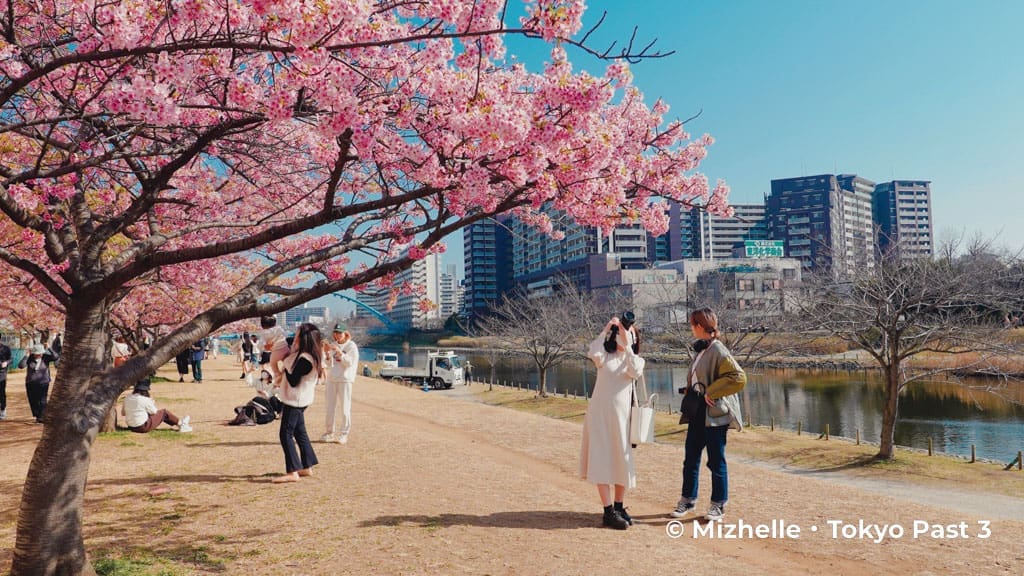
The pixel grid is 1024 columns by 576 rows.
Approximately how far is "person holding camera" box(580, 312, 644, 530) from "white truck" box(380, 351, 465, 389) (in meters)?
30.1

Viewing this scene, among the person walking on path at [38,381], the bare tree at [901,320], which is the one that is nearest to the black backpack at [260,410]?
the person walking on path at [38,381]

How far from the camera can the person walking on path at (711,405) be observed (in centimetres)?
554

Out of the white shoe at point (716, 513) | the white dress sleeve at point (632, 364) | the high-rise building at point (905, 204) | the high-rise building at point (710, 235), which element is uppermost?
the high-rise building at point (905, 204)

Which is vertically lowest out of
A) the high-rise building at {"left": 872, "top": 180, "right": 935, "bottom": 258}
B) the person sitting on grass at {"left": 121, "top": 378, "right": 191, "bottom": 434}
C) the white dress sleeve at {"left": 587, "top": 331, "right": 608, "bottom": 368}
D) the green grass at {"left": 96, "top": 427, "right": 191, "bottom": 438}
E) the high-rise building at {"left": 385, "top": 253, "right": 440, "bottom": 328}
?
the green grass at {"left": 96, "top": 427, "right": 191, "bottom": 438}

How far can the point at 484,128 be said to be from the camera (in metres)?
4.45

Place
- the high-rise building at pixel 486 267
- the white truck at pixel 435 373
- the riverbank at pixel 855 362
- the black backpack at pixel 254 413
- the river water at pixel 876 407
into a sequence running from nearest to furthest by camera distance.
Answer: the black backpack at pixel 254 413 < the river water at pixel 876 407 < the riverbank at pixel 855 362 < the white truck at pixel 435 373 < the high-rise building at pixel 486 267

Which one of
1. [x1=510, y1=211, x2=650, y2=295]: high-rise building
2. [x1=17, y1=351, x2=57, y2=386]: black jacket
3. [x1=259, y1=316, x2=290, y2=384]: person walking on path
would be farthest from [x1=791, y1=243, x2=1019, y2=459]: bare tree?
[x1=510, y1=211, x2=650, y2=295]: high-rise building

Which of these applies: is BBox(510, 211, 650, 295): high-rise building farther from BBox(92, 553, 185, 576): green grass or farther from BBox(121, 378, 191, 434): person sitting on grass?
BBox(92, 553, 185, 576): green grass

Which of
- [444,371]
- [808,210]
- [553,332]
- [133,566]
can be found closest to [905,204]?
[808,210]

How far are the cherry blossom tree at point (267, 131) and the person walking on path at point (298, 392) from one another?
6.56ft

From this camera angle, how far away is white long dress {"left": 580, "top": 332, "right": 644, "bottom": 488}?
529cm

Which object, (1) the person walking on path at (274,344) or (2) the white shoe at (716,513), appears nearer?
(2) the white shoe at (716,513)

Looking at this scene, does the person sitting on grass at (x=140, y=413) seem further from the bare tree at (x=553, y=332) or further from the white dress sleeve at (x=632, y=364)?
the bare tree at (x=553, y=332)

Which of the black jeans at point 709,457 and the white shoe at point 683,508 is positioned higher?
the black jeans at point 709,457
